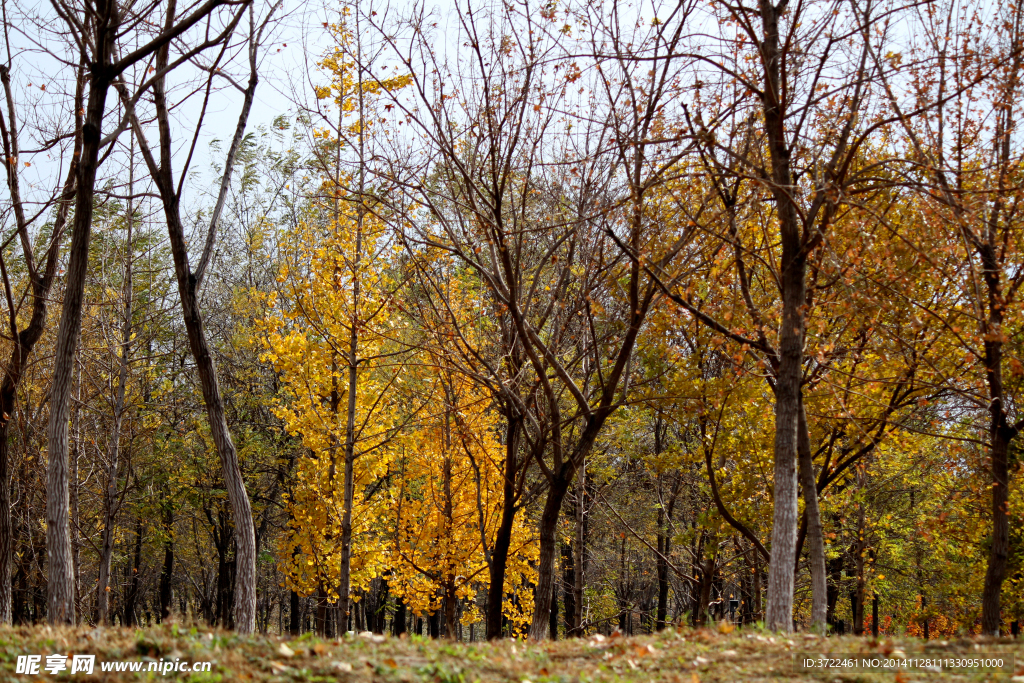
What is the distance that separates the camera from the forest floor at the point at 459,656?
408 centimetres

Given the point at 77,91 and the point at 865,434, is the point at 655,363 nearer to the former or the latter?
the point at 865,434

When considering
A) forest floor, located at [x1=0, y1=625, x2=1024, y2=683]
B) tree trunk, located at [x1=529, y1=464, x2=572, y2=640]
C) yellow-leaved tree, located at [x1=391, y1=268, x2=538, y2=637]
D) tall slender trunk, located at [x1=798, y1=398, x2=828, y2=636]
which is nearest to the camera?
forest floor, located at [x1=0, y1=625, x2=1024, y2=683]

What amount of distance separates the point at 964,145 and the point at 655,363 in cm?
512

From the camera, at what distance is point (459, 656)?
186 inches

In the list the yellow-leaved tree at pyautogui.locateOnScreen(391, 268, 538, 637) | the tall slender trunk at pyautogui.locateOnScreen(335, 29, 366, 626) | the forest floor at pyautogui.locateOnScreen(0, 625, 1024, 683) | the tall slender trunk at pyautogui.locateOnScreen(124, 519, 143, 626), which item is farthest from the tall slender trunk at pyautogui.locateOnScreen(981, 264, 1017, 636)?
the tall slender trunk at pyautogui.locateOnScreen(124, 519, 143, 626)

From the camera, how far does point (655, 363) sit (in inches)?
471

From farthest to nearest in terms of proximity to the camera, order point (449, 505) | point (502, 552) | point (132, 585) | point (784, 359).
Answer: point (132, 585)
point (449, 505)
point (502, 552)
point (784, 359)

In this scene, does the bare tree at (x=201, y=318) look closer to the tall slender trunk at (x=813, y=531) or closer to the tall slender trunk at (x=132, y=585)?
the tall slender trunk at (x=813, y=531)

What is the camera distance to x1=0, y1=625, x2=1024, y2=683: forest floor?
408 cm

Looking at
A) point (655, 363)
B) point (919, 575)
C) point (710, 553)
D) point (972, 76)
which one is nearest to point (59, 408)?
point (655, 363)

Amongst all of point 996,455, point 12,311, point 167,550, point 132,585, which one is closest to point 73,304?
point 12,311

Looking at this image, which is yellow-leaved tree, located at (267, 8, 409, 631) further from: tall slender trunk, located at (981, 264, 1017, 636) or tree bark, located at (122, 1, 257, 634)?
tall slender trunk, located at (981, 264, 1017, 636)

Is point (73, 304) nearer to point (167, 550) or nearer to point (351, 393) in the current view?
point (351, 393)

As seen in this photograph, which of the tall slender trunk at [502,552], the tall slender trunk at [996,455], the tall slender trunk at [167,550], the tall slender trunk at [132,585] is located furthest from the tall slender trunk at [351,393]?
the tall slender trunk at [132,585]
